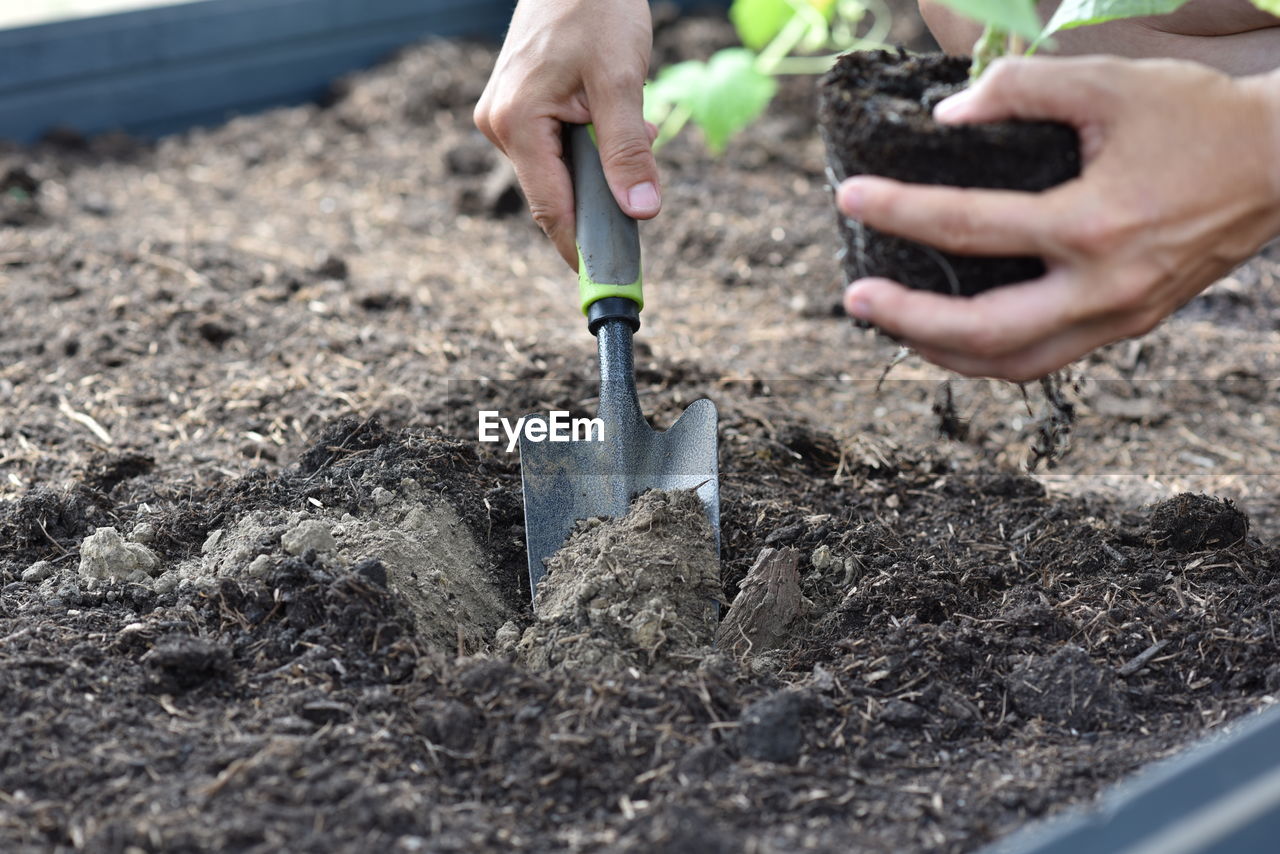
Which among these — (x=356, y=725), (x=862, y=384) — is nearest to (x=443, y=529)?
(x=356, y=725)

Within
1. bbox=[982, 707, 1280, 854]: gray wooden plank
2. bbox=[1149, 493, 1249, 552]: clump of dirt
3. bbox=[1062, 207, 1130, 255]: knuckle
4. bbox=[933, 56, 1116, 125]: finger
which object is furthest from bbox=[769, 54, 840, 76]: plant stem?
bbox=[982, 707, 1280, 854]: gray wooden plank

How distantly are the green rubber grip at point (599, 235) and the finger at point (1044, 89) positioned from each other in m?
0.66

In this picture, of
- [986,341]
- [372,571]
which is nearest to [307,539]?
[372,571]

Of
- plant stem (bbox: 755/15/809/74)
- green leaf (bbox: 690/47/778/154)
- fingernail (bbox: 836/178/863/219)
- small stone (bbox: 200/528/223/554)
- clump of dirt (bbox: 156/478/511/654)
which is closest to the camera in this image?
fingernail (bbox: 836/178/863/219)

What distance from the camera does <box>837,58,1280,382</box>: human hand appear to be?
115cm

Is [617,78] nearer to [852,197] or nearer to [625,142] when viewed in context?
[625,142]

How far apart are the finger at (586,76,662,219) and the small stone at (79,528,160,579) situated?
2.81 feet

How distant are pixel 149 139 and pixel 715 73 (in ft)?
7.26

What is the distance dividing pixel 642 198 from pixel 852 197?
559mm

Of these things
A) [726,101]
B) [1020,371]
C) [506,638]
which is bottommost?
[506,638]

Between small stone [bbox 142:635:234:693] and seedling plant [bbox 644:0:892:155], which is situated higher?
seedling plant [bbox 644:0:892:155]

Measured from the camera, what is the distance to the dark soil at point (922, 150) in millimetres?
1224

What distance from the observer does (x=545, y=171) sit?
5.82ft

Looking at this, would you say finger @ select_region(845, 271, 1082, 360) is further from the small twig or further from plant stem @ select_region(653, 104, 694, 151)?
plant stem @ select_region(653, 104, 694, 151)
